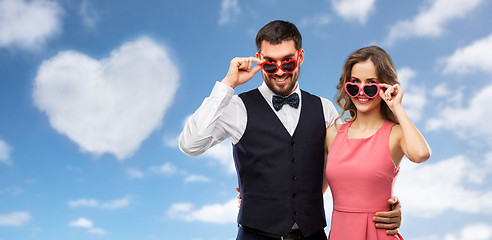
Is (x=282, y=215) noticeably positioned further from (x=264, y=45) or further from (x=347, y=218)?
(x=264, y=45)

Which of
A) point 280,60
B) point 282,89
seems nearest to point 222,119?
point 282,89

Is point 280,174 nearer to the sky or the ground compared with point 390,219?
nearer to the sky

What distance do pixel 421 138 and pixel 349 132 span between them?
21.9 inches

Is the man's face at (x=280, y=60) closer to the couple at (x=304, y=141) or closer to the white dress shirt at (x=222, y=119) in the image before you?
the couple at (x=304, y=141)

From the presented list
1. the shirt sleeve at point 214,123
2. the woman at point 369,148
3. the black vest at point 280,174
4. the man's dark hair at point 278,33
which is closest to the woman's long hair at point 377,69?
the woman at point 369,148

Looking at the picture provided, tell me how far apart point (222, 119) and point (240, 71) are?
1.27 feet

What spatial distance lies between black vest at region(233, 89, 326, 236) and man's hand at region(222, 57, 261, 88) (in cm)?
31

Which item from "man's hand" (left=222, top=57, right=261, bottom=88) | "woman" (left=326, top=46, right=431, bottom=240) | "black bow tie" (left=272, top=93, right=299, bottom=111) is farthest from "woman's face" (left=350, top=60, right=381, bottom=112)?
"man's hand" (left=222, top=57, right=261, bottom=88)

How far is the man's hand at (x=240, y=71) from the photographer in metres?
3.48

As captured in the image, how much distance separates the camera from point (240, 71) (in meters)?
3.57

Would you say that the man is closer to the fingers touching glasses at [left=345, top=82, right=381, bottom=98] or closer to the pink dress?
the pink dress

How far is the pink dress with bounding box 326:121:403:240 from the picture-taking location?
3.09m

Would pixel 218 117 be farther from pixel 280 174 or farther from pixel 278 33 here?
pixel 278 33

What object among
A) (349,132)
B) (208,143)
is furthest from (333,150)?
(208,143)
